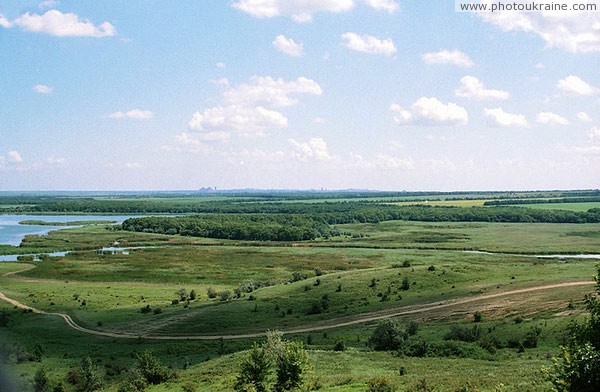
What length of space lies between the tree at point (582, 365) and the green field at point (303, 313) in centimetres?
377

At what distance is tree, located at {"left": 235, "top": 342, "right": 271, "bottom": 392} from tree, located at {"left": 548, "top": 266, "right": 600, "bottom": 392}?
15.1 meters

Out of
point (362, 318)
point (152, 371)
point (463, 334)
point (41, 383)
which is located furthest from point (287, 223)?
point (41, 383)

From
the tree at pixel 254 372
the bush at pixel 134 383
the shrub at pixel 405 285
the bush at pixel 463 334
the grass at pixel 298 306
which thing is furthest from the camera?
the shrub at pixel 405 285

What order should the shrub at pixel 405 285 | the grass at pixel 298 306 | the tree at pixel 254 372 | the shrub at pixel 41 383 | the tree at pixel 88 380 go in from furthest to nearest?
the shrub at pixel 405 285, the tree at pixel 88 380, the grass at pixel 298 306, the shrub at pixel 41 383, the tree at pixel 254 372

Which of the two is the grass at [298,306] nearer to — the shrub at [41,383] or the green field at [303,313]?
the green field at [303,313]

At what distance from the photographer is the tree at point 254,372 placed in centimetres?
2733

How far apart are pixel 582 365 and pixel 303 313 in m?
39.2

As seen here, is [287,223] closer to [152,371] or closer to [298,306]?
[298,306]

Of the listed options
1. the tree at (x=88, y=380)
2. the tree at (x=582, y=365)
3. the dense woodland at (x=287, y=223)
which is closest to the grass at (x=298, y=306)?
the tree at (x=88, y=380)

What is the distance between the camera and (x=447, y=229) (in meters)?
160

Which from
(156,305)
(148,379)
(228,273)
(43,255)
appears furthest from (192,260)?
(148,379)

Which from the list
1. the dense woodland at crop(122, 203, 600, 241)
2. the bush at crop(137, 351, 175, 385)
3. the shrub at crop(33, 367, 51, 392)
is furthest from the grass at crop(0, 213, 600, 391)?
the dense woodland at crop(122, 203, 600, 241)

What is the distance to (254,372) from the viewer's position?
27828 mm

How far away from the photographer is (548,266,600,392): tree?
1662 cm
